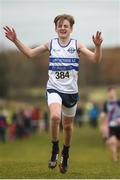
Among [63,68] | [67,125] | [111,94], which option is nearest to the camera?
[63,68]

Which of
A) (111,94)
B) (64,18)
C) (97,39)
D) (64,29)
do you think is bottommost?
(111,94)

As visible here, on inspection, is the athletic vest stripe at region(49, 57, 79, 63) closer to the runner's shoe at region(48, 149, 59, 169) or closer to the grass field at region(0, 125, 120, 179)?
the runner's shoe at region(48, 149, 59, 169)

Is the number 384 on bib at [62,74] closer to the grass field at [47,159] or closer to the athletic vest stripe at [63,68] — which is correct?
the athletic vest stripe at [63,68]

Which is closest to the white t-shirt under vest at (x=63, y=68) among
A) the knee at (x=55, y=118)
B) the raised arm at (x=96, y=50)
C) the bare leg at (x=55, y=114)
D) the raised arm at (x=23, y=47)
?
the raised arm at (x=96, y=50)

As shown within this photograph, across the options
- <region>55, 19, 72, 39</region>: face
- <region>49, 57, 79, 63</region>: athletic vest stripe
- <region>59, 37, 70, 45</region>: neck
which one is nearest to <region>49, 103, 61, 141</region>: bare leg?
<region>49, 57, 79, 63</region>: athletic vest stripe

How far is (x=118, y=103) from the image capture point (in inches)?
711

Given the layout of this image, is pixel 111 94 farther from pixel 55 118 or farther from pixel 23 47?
pixel 55 118

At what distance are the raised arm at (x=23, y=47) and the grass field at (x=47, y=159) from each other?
2.11m

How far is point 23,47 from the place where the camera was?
1105 centimetres

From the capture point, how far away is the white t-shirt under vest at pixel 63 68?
10.8 metres

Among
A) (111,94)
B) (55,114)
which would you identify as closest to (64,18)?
(55,114)

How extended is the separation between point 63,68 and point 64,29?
0.68 metres

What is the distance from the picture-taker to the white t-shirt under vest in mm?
10758

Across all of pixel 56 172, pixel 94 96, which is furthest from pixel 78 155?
pixel 94 96
